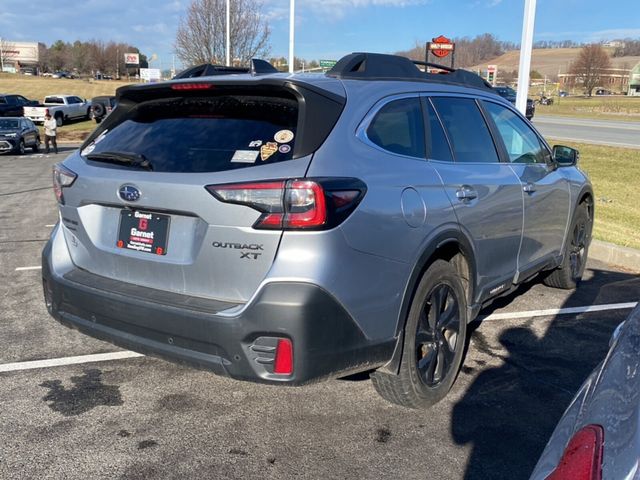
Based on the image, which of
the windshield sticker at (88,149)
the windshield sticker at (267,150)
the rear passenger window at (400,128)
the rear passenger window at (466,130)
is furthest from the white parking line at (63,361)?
the rear passenger window at (466,130)

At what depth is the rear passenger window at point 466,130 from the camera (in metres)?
4.04

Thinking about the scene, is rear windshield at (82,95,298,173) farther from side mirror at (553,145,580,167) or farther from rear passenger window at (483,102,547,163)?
side mirror at (553,145,580,167)

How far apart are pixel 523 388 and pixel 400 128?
6.06 ft

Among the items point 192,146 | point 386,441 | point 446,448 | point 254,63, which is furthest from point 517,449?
point 254,63

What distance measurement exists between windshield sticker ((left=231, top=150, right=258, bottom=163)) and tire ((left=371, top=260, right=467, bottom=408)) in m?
1.16

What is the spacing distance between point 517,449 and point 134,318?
6.82ft

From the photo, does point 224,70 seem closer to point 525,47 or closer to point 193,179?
point 193,179

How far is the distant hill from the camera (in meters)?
140

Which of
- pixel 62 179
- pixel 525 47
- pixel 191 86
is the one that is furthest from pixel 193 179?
pixel 525 47

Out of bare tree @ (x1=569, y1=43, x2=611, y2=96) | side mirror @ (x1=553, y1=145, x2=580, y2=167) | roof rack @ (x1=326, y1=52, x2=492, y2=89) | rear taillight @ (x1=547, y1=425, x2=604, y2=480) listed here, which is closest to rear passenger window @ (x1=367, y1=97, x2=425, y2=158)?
roof rack @ (x1=326, y1=52, x2=492, y2=89)

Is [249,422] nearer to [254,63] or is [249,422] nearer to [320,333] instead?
[320,333]

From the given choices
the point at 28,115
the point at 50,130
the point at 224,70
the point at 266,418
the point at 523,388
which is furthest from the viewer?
the point at 28,115

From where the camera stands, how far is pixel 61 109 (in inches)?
1571

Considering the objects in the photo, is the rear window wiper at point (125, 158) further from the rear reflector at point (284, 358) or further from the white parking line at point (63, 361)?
the white parking line at point (63, 361)
